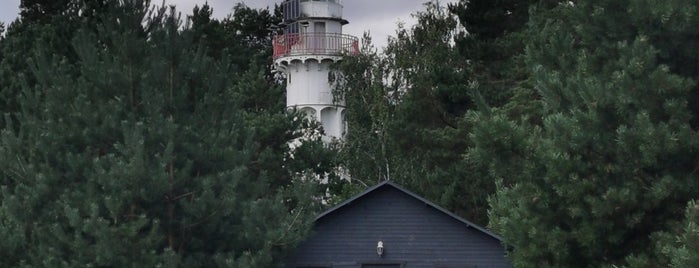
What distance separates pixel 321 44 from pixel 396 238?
20712 millimetres

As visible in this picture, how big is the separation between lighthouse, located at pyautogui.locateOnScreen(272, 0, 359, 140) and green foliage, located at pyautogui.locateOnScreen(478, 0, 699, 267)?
29.5 metres

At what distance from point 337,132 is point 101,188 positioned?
2841 cm

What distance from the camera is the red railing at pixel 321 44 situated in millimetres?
49562

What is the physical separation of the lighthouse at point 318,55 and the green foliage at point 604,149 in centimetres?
2951

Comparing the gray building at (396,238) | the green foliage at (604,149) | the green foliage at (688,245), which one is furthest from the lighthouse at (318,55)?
the green foliage at (688,245)

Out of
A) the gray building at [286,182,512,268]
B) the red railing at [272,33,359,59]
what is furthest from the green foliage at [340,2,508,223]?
the gray building at [286,182,512,268]

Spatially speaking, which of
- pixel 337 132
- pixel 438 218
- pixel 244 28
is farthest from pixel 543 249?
pixel 244 28

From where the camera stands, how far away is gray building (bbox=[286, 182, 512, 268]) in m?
29.9

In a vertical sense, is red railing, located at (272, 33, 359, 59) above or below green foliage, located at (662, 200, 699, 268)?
above

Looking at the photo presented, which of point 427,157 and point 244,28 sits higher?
point 244,28

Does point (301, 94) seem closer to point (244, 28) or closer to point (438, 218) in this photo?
point (244, 28)

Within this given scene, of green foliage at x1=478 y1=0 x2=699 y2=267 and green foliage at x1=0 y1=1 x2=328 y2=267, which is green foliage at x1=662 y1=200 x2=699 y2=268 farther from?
green foliage at x1=0 y1=1 x2=328 y2=267

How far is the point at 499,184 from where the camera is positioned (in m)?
20.5

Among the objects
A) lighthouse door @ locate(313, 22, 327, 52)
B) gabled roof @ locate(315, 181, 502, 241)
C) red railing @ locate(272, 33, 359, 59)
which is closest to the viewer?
gabled roof @ locate(315, 181, 502, 241)
